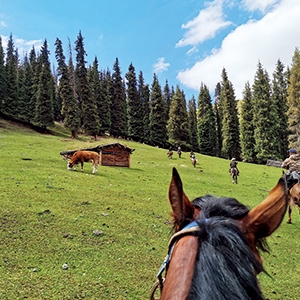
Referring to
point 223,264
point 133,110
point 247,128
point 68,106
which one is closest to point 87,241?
point 223,264

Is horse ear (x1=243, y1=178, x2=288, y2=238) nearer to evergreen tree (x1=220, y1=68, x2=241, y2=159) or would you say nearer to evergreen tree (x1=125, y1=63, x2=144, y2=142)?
evergreen tree (x1=220, y1=68, x2=241, y2=159)

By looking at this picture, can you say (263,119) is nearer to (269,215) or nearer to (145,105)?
(145,105)

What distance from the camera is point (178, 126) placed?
5069cm

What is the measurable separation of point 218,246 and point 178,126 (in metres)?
49.9

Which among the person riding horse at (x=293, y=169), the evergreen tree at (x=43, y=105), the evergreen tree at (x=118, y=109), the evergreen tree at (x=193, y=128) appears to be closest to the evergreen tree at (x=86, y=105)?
the evergreen tree at (x=43, y=105)

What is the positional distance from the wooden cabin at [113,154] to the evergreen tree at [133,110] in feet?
95.3

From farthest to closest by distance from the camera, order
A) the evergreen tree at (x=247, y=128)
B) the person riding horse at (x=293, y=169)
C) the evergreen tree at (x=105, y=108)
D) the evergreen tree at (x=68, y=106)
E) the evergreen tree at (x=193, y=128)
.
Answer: the evergreen tree at (x=193, y=128) → the evergreen tree at (x=105, y=108) → the evergreen tree at (x=247, y=128) → the evergreen tree at (x=68, y=106) → the person riding horse at (x=293, y=169)

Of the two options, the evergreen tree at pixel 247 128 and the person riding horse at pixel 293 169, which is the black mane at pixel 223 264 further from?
the evergreen tree at pixel 247 128

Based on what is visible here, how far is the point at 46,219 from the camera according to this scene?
29.1 feet

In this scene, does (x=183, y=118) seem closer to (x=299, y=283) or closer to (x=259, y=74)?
(x=259, y=74)

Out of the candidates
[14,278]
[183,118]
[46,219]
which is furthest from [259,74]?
[14,278]

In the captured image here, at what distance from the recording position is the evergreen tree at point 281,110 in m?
44.2

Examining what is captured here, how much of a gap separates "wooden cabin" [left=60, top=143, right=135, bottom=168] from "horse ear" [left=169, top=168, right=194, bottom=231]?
21483 mm

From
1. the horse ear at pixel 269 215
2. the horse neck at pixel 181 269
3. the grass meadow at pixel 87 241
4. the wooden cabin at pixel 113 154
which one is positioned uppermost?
the wooden cabin at pixel 113 154
